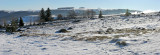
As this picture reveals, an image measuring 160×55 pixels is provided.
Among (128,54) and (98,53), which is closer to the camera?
(128,54)

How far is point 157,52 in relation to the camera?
22.1 feet

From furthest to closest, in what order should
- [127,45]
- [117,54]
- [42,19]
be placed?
Result: [42,19]
[127,45]
[117,54]

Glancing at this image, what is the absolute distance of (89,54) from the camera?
7.61 meters

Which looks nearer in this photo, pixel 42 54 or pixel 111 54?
pixel 111 54

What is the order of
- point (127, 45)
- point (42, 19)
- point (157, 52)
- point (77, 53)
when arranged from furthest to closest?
point (42, 19), point (127, 45), point (77, 53), point (157, 52)

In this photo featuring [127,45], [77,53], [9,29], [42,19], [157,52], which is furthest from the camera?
[42,19]

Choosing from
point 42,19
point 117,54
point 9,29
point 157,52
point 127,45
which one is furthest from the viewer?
point 42,19

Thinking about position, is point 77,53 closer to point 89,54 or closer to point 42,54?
point 89,54

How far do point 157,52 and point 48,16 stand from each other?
65532 millimetres

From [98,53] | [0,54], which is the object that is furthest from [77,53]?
[0,54]

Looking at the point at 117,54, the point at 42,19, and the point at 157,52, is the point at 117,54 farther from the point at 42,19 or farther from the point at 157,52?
the point at 42,19

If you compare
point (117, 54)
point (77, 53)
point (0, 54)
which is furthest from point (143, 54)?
point (0, 54)

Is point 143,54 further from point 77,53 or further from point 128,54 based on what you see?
point 77,53

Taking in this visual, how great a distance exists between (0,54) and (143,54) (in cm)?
820
